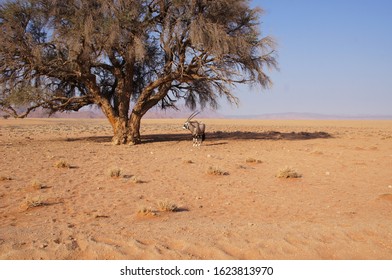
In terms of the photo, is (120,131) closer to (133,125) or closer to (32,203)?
(133,125)

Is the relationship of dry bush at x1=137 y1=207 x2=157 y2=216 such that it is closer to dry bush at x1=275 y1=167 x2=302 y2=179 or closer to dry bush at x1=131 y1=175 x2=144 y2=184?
dry bush at x1=131 y1=175 x2=144 y2=184

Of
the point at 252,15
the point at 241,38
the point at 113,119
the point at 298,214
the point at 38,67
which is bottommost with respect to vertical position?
the point at 298,214

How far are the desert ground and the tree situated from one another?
5.02m

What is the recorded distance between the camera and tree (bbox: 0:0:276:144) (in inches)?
583

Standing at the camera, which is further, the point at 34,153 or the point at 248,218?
the point at 34,153

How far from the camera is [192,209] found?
7.16 m

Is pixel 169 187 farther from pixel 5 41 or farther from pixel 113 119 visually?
pixel 5 41

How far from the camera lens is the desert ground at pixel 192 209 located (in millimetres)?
4980

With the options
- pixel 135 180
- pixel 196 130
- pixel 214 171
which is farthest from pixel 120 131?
pixel 135 180

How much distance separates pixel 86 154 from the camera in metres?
13.9

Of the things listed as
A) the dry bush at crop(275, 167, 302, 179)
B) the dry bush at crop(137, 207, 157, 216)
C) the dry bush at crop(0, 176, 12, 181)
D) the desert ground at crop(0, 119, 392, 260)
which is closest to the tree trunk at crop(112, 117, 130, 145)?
the desert ground at crop(0, 119, 392, 260)

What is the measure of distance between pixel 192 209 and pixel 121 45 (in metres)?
10.8
